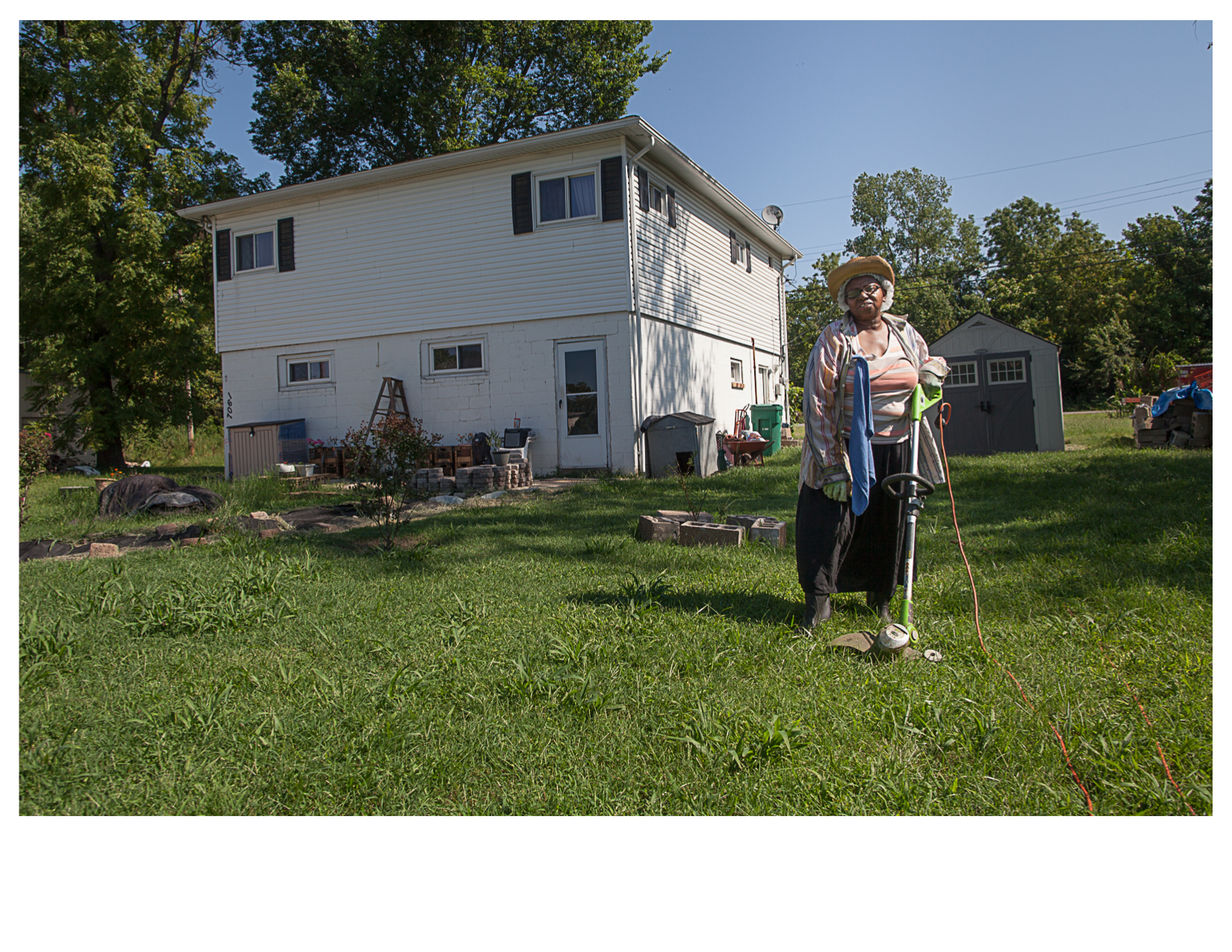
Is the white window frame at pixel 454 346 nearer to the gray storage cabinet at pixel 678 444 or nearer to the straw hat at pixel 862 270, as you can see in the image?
the gray storage cabinet at pixel 678 444

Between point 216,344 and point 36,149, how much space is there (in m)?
5.86

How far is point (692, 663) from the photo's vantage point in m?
3.21

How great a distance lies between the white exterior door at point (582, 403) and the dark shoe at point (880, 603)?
8682mm

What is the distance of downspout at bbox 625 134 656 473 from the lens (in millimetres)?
11922

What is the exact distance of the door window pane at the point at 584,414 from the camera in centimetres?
1241

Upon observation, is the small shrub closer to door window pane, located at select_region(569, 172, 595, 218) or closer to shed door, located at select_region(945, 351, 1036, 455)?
door window pane, located at select_region(569, 172, 595, 218)

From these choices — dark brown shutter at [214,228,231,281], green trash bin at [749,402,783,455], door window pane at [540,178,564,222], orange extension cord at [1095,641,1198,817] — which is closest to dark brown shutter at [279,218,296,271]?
dark brown shutter at [214,228,231,281]

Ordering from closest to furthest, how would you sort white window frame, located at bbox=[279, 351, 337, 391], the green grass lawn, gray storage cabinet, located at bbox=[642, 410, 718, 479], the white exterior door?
the green grass lawn
gray storage cabinet, located at bbox=[642, 410, 718, 479]
the white exterior door
white window frame, located at bbox=[279, 351, 337, 391]

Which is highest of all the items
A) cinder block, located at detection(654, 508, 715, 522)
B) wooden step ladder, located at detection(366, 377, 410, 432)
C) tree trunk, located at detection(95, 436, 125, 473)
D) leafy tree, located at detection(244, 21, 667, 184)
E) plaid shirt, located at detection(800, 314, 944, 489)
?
leafy tree, located at detection(244, 21, 667, 184)

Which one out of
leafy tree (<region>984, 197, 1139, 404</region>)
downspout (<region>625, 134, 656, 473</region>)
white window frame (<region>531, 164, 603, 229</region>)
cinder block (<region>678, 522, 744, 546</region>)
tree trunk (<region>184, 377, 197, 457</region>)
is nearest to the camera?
cinder block (<region>678, 522, 744, 546</region>)

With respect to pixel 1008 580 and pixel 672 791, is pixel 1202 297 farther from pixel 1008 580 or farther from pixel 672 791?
pixel 672 791

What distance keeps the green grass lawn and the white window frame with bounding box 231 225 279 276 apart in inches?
431

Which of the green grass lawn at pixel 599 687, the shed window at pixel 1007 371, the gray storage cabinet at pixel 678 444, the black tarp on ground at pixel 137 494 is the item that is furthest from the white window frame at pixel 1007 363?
the black tarp on ground at pixel 137 494

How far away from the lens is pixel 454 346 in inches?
528
